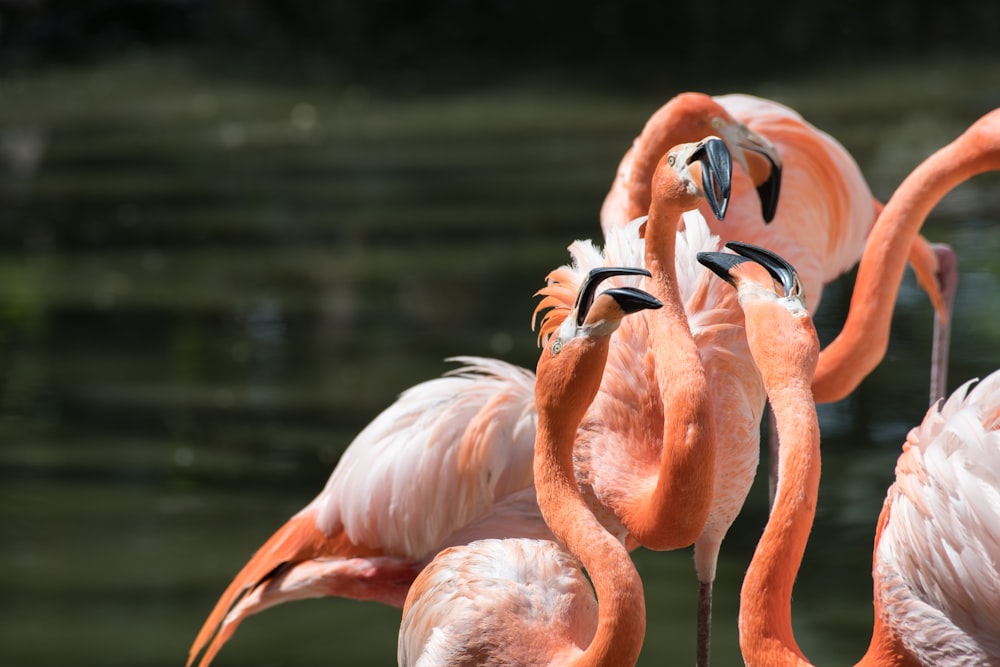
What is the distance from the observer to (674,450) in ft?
8.05

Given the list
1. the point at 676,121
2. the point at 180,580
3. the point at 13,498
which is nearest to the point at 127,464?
the point at 13,498

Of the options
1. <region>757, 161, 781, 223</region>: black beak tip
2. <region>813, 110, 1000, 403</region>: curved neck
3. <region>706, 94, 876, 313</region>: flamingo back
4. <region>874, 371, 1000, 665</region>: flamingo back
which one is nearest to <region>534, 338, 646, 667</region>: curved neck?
<region>874, 371, 1000, 665</region>: flamingo back

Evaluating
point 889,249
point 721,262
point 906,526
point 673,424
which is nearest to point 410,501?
point 673,424

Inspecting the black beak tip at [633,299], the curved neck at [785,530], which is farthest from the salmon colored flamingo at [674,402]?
the black beak tip at [633,299]

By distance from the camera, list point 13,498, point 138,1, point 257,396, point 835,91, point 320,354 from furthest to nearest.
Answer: point 138,1 < point 835,91 < point 320,354 < point 257,396 < point 13,498

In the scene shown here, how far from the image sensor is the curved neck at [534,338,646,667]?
2.22 metres

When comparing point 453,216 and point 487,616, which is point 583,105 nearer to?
point 453,216

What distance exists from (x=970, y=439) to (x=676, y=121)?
110 centimetres

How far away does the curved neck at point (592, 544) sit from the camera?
2.22m

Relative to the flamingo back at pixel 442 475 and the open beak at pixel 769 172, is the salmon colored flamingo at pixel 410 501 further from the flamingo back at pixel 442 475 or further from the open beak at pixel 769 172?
the open beak at pixel 769 172

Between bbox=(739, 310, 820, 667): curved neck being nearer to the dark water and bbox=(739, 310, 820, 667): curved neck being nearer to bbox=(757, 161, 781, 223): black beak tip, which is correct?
bbox=(757, 161, 781, 223): black beak tip

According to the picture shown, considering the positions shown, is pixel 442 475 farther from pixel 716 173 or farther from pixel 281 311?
pixel 281 311

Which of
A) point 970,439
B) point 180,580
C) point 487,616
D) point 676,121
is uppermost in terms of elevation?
point 676,121

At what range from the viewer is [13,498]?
4.29m
